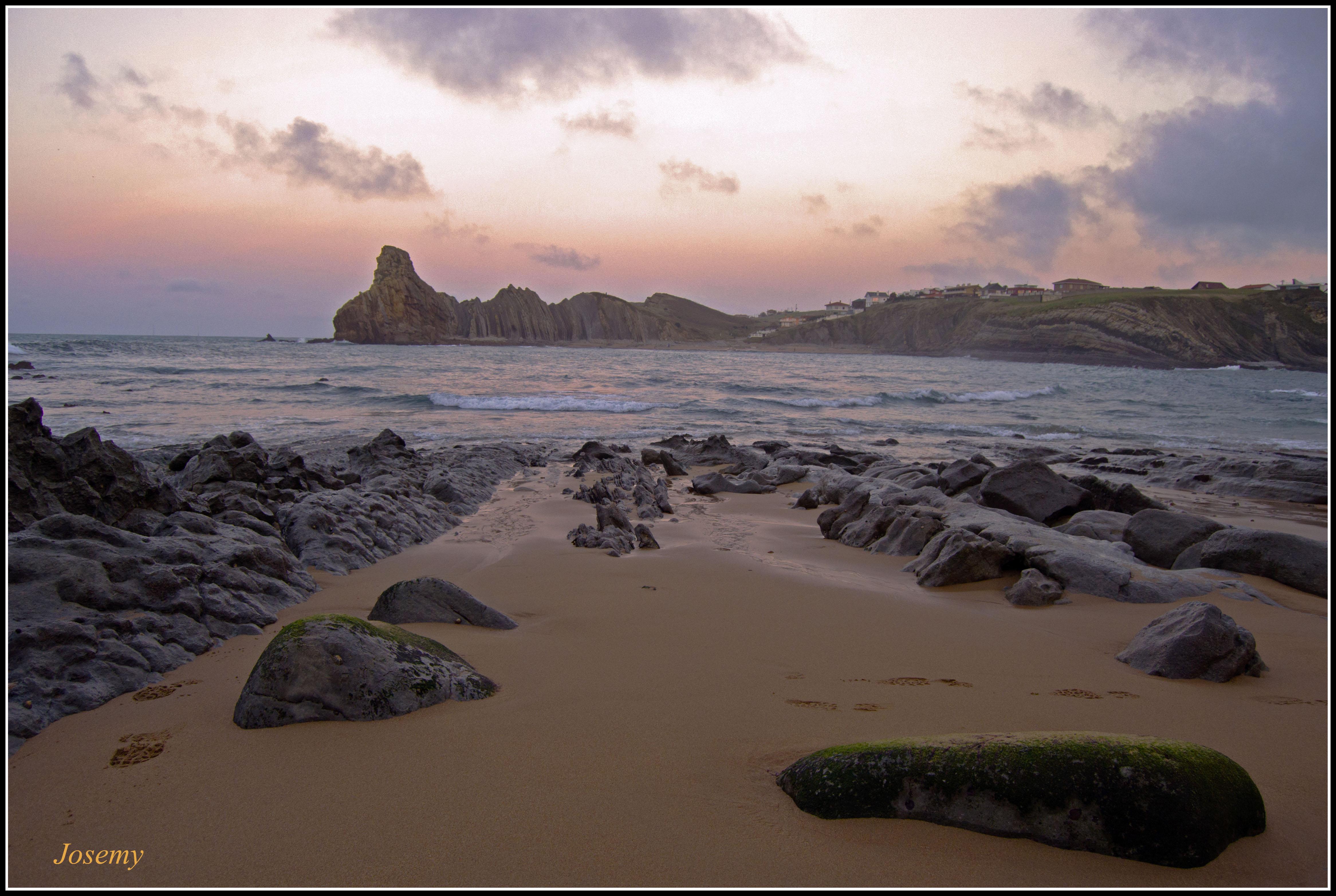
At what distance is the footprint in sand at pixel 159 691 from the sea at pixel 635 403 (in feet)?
37.5

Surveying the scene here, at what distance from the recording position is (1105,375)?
55.2 m

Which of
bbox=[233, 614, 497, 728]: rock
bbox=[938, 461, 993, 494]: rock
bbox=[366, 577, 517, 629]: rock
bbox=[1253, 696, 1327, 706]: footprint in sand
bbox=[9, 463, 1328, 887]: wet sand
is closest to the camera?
bbox=[9, 463, 1328, 887]: wet sand

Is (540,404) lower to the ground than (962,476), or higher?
higher

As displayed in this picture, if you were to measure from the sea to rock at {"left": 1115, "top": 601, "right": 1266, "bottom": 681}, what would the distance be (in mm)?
12715

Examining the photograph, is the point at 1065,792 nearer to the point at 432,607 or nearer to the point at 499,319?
the point at 432,607

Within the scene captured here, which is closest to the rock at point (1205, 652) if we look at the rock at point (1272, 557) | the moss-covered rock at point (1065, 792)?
the moss-covered rock at point (1065, 792)

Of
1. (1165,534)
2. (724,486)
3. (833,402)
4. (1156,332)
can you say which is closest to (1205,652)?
(1165,534)

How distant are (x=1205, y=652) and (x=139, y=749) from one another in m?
4.82

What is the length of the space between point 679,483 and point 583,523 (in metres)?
4.15

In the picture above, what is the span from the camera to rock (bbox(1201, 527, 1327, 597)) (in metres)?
5.12

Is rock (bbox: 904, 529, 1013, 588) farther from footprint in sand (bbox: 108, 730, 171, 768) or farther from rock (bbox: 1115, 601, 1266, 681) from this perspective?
footprint in sand (bbox: 108, 730, 171, 768)

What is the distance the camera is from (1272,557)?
5.32 meters

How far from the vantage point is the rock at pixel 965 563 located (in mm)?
5270

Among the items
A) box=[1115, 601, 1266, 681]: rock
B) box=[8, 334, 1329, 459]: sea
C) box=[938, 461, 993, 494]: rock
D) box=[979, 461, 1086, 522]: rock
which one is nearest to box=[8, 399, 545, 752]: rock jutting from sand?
box=[1115, 601, 1266, 681]: rock
